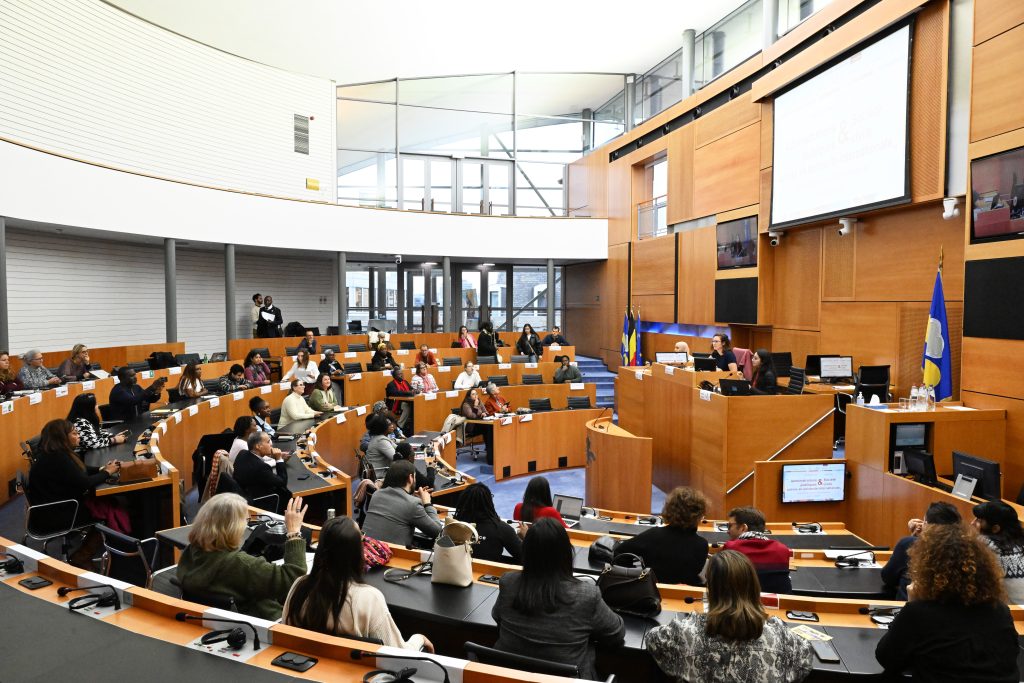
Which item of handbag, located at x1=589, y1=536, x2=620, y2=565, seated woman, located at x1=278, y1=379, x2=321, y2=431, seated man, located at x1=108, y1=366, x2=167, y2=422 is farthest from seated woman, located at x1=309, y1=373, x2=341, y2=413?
handbag, located at x1=589, y1=536, x2=620, y2=565

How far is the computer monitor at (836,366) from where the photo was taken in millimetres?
8859

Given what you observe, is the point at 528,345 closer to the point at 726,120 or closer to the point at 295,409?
the point at 726,120

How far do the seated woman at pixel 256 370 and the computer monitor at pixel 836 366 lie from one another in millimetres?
8109

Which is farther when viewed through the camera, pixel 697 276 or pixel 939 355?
pixel 697 276

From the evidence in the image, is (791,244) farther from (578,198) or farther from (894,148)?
(578,198)

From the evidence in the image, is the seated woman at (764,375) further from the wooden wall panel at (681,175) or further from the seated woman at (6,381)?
the seated woman at (6,381)

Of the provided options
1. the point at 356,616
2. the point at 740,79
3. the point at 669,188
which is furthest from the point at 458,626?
the point at 669,188

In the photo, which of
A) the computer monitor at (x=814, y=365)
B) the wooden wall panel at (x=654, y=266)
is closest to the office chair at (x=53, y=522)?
the computer monitor at (x=814, y=365)

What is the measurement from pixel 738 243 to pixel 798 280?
4.66ft

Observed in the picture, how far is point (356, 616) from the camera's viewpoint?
2.34 m

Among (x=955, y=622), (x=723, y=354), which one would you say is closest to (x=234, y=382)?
(x=723, y=354)

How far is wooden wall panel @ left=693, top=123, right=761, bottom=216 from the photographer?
35.2 feet

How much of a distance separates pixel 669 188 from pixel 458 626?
12.1m

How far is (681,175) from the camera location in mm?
12984
